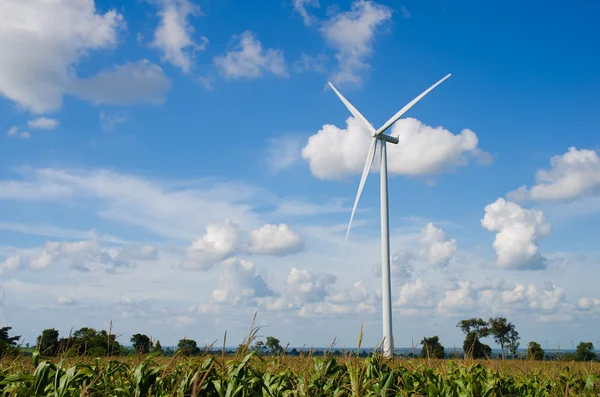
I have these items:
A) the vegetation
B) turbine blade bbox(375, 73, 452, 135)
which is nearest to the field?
the vegetation

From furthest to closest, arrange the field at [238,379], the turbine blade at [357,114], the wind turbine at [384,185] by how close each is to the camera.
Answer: the turbine blade at [357,114] < the wind turbine at [384,185] < the field at [238,379]

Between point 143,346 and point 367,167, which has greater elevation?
point 367,167

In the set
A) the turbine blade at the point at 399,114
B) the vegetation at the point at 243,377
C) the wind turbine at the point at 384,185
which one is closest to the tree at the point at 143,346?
the vegetation at the point at 243,377

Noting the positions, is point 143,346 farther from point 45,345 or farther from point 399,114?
point 399,114

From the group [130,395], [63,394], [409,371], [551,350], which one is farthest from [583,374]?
[63,394]

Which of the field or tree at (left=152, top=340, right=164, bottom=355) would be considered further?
tree at (left=152, top=340, right=164, bottom=355)

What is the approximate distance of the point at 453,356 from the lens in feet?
44.4

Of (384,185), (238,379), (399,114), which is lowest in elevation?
(238,379)

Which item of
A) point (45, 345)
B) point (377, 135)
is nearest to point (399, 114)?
point (377, 135)

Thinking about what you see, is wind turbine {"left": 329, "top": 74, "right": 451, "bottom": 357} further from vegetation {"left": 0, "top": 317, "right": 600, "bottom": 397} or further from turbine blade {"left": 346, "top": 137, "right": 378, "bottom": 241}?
vegetation {"left": 0, "top": 317, "right": 600, "bottom": 397}

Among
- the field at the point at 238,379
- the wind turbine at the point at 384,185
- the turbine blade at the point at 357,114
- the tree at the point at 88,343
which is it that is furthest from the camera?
the turbine blade at the point at 357,114

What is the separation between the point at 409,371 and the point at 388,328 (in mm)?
37104

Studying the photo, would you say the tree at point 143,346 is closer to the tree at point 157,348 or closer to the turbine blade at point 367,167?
the tree at point 157,348

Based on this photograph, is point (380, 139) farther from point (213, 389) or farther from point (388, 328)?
point (213, 389)
